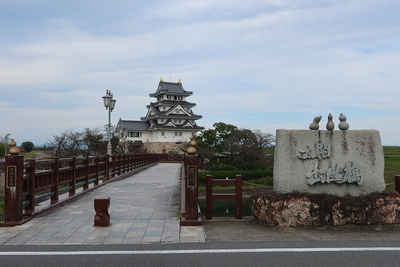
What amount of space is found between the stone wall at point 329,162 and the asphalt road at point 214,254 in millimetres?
1474

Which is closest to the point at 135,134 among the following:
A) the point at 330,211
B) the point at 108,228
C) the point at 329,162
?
the point at 108,228

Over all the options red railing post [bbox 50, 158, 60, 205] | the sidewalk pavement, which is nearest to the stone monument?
the sidewalk pavement

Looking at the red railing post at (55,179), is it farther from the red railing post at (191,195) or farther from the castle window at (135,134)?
the castle window at (135,134)

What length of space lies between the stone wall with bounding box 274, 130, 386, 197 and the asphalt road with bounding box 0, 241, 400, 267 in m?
1.47

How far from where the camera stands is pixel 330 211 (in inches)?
243

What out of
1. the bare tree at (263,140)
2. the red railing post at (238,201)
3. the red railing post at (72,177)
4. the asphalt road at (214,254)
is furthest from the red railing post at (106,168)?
the bare tree at (263,140)

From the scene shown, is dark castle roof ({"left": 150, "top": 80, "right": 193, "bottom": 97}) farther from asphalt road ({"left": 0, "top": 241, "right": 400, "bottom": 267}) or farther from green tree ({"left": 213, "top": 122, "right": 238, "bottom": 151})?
asphalt road ({"left": 0, "top": 241, "right": 400, "bottom": 267})

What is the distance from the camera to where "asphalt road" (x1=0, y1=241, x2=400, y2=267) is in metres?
4.32

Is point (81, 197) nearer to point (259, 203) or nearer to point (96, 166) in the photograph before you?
point (96, 166)

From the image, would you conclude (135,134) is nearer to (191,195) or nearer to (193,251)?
(191,195)

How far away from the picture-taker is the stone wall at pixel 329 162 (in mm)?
6543

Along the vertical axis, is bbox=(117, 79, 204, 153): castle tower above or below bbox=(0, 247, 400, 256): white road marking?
above

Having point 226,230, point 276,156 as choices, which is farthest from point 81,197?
point 276,156

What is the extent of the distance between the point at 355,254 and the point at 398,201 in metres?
2.25
